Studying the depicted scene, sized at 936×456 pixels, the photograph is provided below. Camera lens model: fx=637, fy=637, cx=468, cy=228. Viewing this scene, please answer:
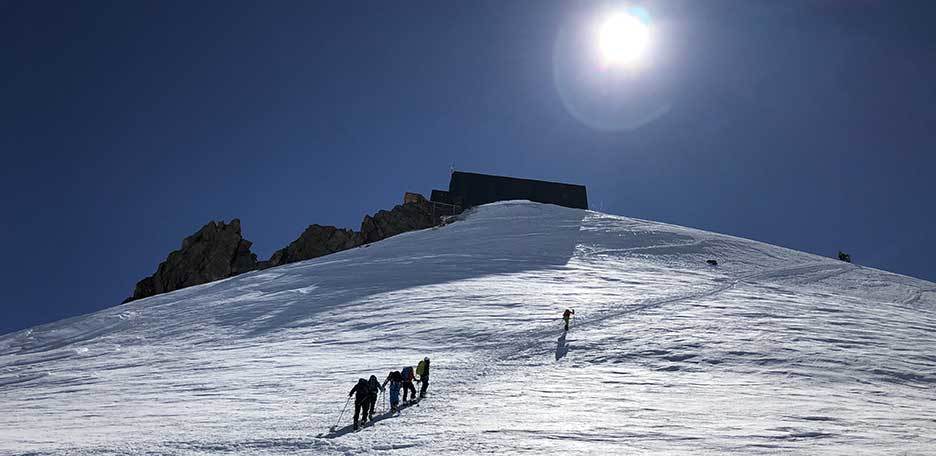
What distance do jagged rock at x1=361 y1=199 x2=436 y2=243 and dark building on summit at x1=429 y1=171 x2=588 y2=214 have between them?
4.75 metres

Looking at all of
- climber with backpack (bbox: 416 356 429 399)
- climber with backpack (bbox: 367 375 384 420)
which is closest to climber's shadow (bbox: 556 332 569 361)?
climber with backpack (bbox: 416 356 429 399)

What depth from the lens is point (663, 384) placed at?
15.5 m

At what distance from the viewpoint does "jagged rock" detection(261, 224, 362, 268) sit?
180 ft

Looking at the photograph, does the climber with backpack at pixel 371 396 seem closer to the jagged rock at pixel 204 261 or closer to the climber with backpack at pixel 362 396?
the climber with backpack at pixel 362 396

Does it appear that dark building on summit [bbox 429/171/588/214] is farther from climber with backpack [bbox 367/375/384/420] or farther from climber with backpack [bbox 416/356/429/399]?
climber with backpack [bbox 367/375/384/420]

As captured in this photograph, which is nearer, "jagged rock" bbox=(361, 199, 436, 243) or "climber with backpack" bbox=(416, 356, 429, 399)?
"climber with backpack" bbox=(416, 356, 429, 399)

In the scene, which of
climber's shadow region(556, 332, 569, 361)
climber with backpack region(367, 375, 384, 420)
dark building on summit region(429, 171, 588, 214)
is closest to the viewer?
climber with backpack region(367, 375, 384, 420)

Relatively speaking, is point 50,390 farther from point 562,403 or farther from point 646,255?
point 646,255

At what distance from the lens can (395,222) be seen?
2425 inches

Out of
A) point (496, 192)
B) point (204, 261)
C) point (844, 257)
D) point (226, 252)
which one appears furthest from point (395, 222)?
point (844, 257)

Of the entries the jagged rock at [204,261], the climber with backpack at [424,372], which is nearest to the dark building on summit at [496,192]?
the jagged rock at [204,261]

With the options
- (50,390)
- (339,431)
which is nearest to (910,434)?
(339,431)

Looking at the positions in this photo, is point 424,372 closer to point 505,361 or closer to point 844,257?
point 505,361

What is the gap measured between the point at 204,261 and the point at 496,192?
36565 millimetres
